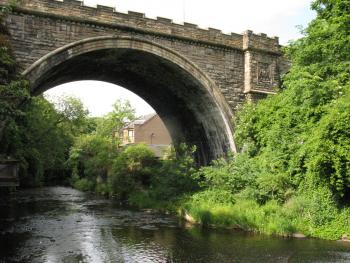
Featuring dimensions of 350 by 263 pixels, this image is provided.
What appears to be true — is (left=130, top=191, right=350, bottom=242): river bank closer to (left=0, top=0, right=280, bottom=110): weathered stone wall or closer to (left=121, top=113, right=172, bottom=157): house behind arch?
(left=0, top=0, right=280, bottom=110): weathered stone wall

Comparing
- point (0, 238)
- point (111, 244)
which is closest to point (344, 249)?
point (111, 244)

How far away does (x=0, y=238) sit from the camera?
11.6 m

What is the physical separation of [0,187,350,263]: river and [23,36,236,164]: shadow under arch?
211 inches

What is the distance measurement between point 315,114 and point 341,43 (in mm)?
2969

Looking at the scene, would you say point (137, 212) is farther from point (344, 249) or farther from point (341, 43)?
point (341, 43)

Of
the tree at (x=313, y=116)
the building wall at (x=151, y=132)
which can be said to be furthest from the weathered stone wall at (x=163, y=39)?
the building wall at (x=151, y=132)

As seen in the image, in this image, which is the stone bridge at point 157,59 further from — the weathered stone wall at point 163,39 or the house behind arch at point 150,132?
the house behind arch at point 150,132

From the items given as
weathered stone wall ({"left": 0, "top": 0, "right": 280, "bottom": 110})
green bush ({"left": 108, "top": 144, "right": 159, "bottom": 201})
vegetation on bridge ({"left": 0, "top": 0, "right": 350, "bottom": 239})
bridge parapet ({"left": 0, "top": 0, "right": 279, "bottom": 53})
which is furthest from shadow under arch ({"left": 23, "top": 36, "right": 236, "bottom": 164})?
green bush ({"left": 108, "top": 144, "right": 159, "bottom": 201})

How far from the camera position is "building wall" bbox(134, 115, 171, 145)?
48.6m

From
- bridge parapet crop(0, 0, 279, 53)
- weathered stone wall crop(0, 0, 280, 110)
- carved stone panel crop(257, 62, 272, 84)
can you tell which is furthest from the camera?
carved stone panel crop(257, 62, 272, 84)

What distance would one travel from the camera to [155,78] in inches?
762

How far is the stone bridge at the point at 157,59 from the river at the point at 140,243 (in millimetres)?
5453

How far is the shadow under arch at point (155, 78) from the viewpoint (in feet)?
50.9

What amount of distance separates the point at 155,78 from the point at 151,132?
3000 centimetres
